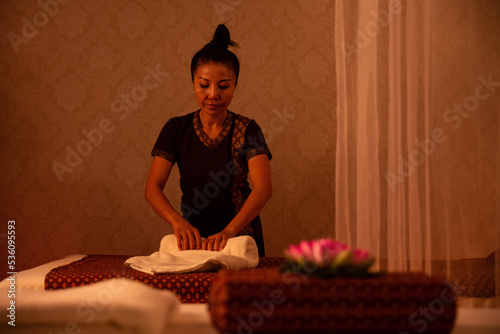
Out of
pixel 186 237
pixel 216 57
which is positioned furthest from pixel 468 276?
pixel 216 57

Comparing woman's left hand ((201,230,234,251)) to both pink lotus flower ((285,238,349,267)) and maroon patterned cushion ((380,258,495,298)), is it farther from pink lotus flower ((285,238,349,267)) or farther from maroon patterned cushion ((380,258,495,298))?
pink lotus flower ((285,238,349,267))

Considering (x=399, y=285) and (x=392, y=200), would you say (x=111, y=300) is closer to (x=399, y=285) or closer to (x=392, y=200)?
(x=399, y=285)

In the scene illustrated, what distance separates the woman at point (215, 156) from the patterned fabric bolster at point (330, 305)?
4.10 feet

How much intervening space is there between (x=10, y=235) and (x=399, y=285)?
2.78m

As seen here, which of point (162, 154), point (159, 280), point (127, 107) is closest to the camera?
point (159, 280)

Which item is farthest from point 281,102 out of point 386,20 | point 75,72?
point 386,20

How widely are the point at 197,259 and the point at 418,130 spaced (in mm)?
740

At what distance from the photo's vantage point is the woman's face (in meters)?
2.01

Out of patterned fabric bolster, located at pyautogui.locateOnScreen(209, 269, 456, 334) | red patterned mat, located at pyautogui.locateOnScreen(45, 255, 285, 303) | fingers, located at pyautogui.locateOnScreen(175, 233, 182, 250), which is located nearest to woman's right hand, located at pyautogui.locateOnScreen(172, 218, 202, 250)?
fingers, located at pyautogui.locateOnScreen(175, 233, 182, 250)

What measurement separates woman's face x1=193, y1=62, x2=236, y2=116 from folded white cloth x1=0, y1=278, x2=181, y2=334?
1.28 m

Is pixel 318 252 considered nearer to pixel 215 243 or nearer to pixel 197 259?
pixel 197 259

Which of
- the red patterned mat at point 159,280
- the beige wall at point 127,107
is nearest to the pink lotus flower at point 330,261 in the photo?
the red patterned mat at point 159,280

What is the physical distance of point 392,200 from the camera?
59.4 inches

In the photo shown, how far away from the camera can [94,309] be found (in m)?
0.78
